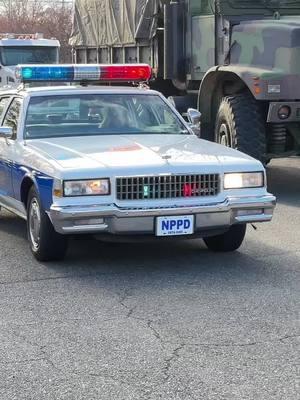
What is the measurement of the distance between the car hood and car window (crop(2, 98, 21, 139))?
44 cm

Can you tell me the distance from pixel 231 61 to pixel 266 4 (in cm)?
114

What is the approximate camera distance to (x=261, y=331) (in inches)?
188

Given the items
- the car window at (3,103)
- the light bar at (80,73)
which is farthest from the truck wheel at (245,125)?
the car window at (3,103)

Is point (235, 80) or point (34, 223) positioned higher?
point (235, 80)

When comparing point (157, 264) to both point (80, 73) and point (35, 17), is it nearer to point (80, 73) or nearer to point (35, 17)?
point (80, 73)

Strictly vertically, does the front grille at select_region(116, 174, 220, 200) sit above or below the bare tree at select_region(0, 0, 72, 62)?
above

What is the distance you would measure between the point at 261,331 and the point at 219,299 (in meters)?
0.73

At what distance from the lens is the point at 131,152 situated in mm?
6391

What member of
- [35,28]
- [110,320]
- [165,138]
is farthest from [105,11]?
[35,28]

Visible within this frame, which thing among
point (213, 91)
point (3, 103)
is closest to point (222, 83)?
point (213, 91)

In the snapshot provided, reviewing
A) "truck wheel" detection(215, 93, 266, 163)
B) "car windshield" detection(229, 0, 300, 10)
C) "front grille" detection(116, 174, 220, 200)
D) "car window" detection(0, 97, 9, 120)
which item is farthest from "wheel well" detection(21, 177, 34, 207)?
"car windshield" detection(229, 0, 300, 10)

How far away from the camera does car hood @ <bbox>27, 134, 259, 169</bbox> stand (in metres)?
6.10

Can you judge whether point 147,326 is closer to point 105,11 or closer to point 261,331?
point 261,331

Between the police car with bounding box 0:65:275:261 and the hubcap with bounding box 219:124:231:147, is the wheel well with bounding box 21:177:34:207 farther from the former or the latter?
the hubcap with bounding box 219:124:231:147
